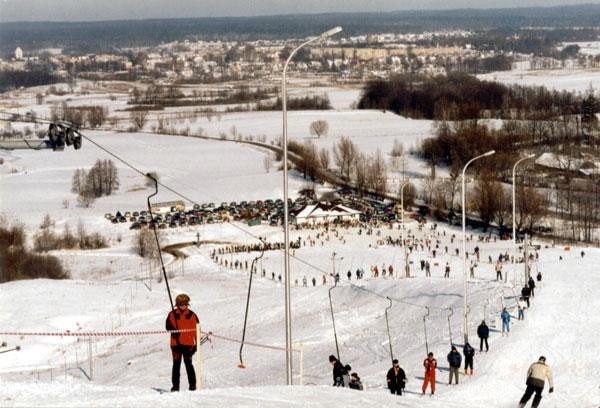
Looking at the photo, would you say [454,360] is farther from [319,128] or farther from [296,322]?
[319,128]

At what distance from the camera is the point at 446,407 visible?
1320cm

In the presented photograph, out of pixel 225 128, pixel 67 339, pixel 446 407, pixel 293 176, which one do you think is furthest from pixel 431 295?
pixel 225 128

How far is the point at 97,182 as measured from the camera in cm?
7231

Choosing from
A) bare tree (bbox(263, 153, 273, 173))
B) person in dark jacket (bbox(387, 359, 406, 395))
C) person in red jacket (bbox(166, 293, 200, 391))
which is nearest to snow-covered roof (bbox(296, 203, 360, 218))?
bare tree (bbox(263, 153, 273, 173))

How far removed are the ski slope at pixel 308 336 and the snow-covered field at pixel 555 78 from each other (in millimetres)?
103302

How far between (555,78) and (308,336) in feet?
455

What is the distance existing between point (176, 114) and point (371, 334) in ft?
332

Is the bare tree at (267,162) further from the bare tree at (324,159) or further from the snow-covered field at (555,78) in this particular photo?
the snow-covered field at (555,78)

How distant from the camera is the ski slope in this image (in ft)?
41.9

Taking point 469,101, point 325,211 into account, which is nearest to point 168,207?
point 325,211

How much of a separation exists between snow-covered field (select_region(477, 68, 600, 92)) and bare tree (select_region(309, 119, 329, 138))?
43645mm

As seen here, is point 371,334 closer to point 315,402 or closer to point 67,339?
point 67,339

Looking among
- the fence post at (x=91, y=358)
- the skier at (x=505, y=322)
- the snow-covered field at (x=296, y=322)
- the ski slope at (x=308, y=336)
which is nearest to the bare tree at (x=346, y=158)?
the snow-covered field at (x=296, y=322)

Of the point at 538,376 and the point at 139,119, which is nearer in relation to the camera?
the point at 538,376
